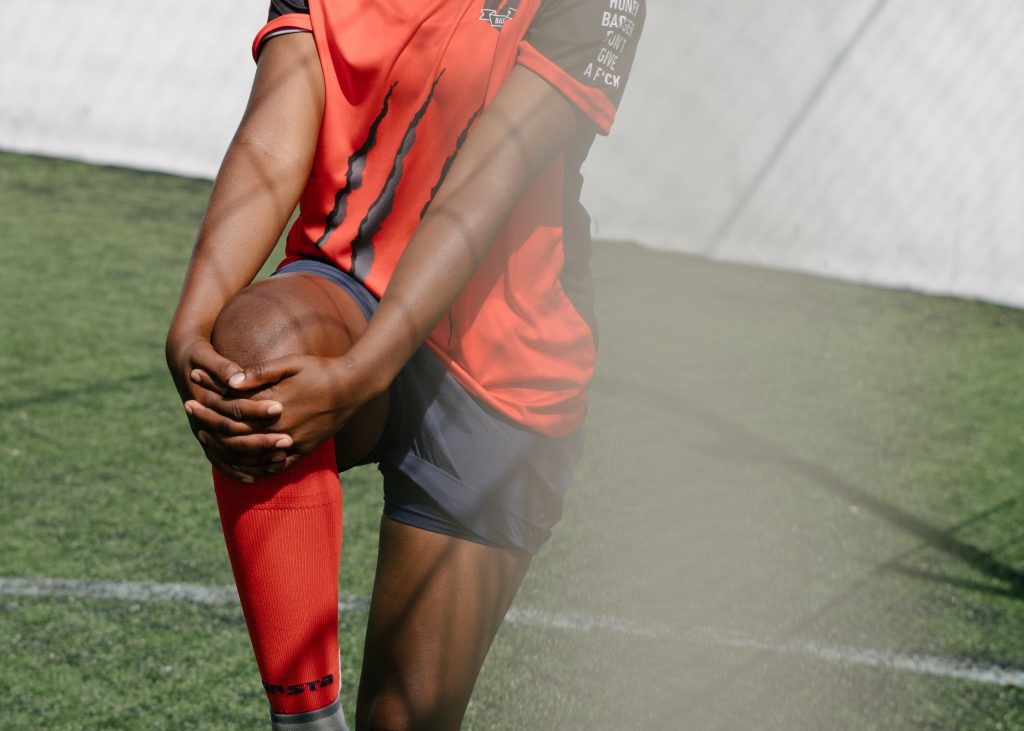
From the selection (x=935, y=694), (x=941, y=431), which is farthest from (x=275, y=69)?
(x=941, y=431)

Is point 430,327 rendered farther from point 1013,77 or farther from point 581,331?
point 1013,77

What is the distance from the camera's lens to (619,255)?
7.82 meters

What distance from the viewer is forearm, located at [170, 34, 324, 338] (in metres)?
1.42

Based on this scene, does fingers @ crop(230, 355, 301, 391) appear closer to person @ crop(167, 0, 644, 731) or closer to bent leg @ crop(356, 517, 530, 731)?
person @ crop(167, 0, 644, 731)

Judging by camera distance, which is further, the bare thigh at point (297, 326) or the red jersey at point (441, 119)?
the red jersey at point (441, 119)

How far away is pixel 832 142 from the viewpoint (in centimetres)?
788

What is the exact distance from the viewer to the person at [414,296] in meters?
1.35

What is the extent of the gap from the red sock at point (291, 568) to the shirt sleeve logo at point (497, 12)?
0.54 meters

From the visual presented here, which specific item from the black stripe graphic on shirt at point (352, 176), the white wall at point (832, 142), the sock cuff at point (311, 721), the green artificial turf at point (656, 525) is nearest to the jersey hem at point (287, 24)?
the black stripe graphic on shirt at point (352, 176)

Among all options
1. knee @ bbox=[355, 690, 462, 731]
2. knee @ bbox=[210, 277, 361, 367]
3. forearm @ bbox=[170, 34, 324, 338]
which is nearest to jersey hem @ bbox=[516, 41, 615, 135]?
forearm @ bbox=[170, 34, 324, 338]

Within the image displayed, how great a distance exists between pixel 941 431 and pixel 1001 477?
55cm

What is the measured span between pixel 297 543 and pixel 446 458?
0.24 metres

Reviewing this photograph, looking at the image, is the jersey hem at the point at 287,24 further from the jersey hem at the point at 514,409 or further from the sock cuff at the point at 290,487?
the sock cuff at the point at 290,487

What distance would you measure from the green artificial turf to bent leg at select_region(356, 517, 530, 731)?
1.27m
